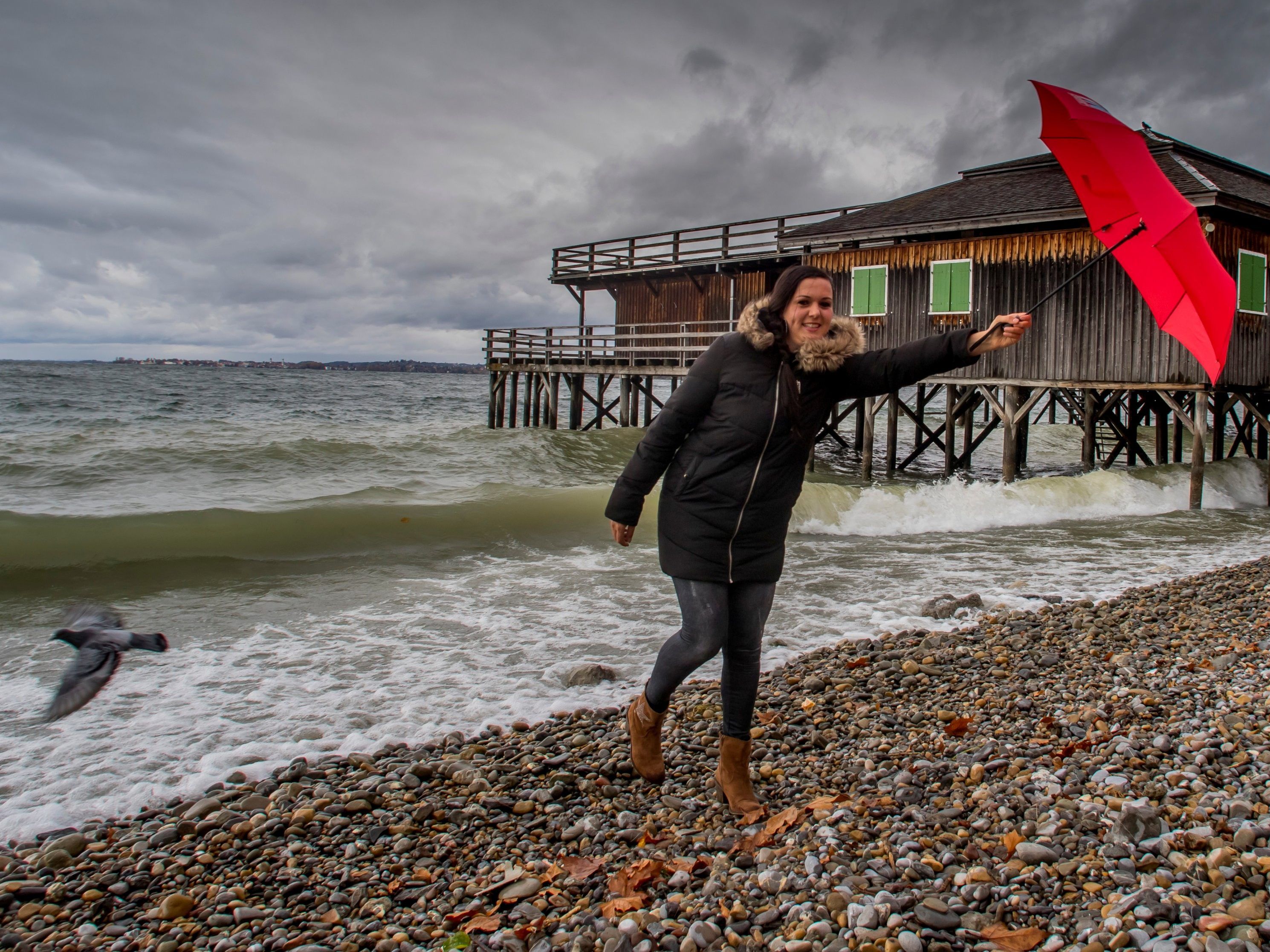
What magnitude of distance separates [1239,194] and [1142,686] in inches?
544

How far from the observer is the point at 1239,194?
14.4 m

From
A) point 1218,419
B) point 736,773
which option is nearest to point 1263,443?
point 1218,419

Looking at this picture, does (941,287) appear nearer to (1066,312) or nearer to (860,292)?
(860,292)

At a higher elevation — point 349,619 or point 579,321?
point 579,321

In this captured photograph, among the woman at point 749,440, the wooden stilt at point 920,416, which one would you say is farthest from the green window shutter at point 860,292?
the woman at point 749,440

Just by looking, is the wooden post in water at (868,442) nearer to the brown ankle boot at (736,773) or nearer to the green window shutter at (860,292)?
the green window shutter at (860,292)

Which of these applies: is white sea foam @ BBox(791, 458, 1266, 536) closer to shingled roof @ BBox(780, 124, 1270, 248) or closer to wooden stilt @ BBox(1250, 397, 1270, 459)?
wooden stilt @ BBox(1250, 397, 1270, 459)

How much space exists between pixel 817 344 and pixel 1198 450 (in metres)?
14.8

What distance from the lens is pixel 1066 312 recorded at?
52.4 feet

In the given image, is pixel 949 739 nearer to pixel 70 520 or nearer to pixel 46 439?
pixel 70 520

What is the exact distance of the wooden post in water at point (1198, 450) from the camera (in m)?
14.6

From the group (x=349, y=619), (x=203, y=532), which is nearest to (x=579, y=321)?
(x=203, y=532)

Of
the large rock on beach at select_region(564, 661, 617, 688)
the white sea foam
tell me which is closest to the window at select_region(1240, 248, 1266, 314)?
the white sea foam

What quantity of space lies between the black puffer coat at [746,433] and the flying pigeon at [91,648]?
2438mm
